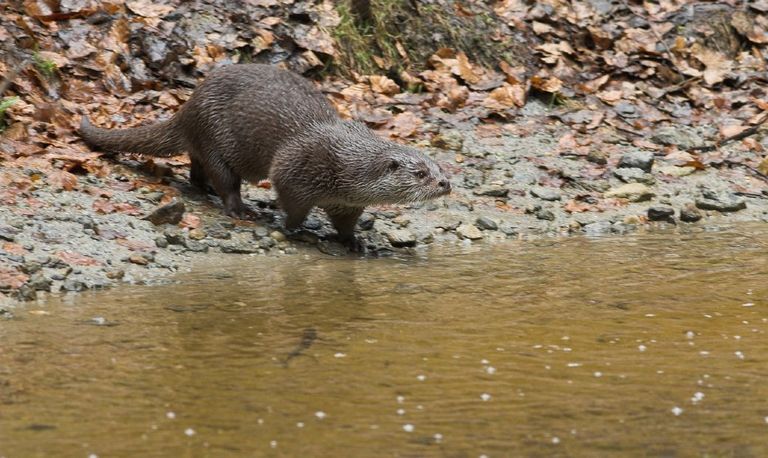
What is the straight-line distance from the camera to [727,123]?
10422mm

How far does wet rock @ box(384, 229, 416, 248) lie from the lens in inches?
297

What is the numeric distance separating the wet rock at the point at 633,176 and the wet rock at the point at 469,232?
171 cm

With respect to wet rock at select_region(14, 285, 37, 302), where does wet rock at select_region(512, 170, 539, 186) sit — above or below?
above

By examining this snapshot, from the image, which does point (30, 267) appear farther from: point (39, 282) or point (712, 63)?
point (712, 63)

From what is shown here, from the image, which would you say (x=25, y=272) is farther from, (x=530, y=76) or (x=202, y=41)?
(x=530, y=76)

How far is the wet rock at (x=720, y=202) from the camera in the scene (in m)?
8.70

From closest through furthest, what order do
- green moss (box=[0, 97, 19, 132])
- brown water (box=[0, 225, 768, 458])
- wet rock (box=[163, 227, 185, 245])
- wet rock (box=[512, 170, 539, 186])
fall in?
brown water (box=[0, 225, 768, 458]) < wet rock (box=[163, 227, 185, 245]) < green moss (box=[0, 97, 19, 132]) < wet rock (box=[512, 170, 539, 186])

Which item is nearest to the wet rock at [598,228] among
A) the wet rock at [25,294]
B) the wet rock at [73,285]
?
the wet rock at [73,285]

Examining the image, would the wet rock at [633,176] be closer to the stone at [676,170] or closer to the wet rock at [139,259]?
the stone at [676,170]

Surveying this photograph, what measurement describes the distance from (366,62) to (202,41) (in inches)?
57.7

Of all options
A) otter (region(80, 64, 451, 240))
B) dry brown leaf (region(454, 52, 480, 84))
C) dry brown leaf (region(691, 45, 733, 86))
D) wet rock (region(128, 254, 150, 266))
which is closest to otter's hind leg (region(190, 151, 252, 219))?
otter (region(80, 64, 451, 240))

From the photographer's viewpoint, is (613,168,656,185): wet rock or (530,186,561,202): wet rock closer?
(530,186,561,202): wet rock

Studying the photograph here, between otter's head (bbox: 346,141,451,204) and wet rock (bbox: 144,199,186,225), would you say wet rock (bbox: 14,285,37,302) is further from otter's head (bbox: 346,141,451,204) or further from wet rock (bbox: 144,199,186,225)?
otter's head (bbox: 346,141,451,204)

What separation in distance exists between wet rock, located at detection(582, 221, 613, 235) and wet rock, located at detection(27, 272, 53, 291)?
392 centimetres
